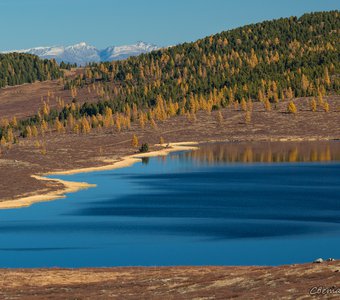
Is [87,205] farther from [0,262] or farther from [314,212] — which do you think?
[0,262]

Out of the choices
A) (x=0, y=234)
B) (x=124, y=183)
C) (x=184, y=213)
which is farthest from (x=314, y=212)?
(x=124, y=183)

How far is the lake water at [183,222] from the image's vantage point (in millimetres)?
84188

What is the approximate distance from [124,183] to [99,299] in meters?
105

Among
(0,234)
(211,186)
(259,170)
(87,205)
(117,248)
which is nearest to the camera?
(117,248)

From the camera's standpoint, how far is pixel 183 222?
10875 cm

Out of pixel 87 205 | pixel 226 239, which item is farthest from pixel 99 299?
pixel 87 205

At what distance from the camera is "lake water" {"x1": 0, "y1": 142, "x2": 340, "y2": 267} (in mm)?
84188

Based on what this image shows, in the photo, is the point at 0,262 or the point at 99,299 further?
the point at 0,262

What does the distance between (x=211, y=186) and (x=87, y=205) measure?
3249cm

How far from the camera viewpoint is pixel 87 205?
422 ft

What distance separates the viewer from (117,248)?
89.1 meters

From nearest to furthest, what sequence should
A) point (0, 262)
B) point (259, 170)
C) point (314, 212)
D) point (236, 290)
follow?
1. point (236, 290)
2. point (0, 262)
3. point (314, 212)
4. point (259, 170)

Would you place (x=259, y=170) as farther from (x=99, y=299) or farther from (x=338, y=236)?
(x=99, y=299)

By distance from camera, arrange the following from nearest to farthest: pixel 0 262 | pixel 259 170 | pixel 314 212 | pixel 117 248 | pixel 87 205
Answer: pixel 0 262
pixel 117 248
pixel 314 212
pixel 87 205
pixel 259 170
